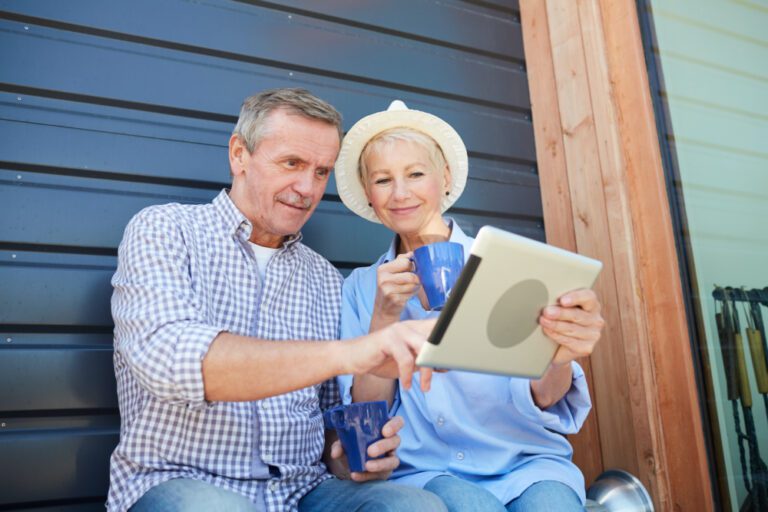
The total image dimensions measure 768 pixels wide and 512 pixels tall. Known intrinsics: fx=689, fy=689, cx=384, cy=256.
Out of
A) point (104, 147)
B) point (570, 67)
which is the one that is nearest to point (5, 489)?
point (104, 147)

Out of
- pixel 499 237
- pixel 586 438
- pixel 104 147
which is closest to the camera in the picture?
pixel 499 237

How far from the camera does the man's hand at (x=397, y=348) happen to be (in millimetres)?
1411

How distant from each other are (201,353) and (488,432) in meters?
1.01

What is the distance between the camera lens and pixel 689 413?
2709mm

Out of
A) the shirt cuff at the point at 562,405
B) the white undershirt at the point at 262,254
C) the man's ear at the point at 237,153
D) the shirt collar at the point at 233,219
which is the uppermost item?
the man's ear at the point at 237,153

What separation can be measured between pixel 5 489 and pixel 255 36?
1.85 m

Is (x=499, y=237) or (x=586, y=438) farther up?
(x=499, y=237)

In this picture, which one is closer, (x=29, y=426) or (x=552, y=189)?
(x=29, y=426)

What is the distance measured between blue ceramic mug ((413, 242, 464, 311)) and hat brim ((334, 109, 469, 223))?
0.76 meters

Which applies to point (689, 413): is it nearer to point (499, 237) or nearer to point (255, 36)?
point (499, 237)

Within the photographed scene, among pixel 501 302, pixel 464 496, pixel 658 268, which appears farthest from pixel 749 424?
pixel 501 302

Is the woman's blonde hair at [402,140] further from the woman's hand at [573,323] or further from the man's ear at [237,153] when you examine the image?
the woman's hand at [573,323]

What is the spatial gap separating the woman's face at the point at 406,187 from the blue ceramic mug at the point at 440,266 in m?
0.55

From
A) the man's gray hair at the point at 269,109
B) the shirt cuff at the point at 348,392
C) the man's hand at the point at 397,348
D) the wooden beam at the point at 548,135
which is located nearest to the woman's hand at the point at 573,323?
the man's hand at the point at 397,348
